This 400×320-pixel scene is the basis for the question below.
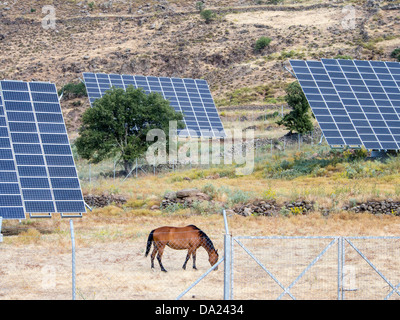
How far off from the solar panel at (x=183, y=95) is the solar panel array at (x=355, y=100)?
977 centimetres

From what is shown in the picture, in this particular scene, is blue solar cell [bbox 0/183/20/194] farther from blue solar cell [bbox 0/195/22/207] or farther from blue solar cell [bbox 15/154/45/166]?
blue solar cell [bbox 15/154/45/166]

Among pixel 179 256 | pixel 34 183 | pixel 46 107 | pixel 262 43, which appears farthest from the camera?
pixel 262 43

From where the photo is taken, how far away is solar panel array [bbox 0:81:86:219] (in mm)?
20625

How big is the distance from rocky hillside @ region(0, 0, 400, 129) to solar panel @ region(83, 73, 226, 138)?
2181 centimetres

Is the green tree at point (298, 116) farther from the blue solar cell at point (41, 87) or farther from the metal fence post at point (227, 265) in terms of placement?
the metal fence post at point (227, 265)

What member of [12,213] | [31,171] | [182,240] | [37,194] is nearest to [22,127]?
[31,171]

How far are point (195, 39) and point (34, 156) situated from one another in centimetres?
Answer: 7293

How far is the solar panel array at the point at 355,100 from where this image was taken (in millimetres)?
32875

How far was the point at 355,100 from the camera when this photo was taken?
35.4 metres

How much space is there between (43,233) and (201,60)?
67.5 m

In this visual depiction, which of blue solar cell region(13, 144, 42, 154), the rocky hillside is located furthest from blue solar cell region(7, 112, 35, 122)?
the rocky hillside

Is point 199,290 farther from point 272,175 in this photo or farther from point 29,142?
point 272,175

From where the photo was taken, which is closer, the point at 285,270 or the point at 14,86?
the point at 285,270

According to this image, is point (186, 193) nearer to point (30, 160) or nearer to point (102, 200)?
point (102, 200)
